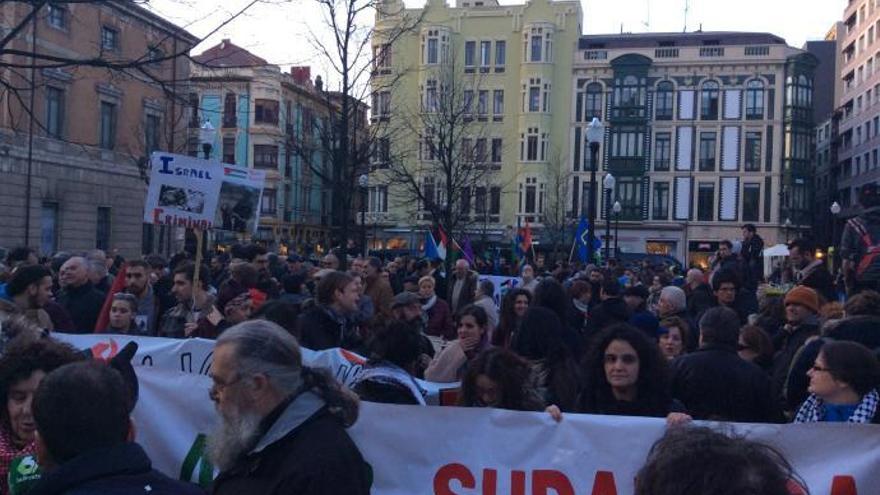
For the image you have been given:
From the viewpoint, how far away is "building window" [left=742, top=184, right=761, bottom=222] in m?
58.3

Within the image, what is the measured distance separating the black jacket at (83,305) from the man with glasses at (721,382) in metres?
5.61

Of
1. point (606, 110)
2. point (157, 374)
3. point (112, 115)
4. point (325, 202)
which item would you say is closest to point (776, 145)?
point (606, 110)

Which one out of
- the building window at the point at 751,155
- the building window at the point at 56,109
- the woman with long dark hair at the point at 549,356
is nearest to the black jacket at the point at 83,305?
the woman with long dark hair at the point at 549,356

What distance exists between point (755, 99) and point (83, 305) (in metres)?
55.8

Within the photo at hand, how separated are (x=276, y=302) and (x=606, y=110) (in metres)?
55.2

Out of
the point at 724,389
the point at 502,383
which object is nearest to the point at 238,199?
the point at 502,383

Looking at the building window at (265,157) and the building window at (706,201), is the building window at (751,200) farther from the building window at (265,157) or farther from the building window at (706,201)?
the building window at (265,157)

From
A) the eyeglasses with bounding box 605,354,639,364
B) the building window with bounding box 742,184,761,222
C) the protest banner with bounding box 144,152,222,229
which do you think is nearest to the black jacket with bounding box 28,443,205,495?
the eyeglasses with bounding box 605,354,639,364

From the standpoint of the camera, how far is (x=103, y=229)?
3788cm

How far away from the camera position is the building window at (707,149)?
193 ft

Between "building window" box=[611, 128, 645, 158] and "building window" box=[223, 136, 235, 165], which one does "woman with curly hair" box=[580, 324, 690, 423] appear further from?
"building window" box=[223, 136, 235, 165]

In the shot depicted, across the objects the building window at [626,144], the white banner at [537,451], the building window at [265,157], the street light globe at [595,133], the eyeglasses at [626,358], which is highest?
the building window at [626,144]

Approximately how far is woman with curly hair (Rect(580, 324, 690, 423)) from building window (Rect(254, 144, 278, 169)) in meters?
59.3

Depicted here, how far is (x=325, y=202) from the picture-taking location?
234 ft
